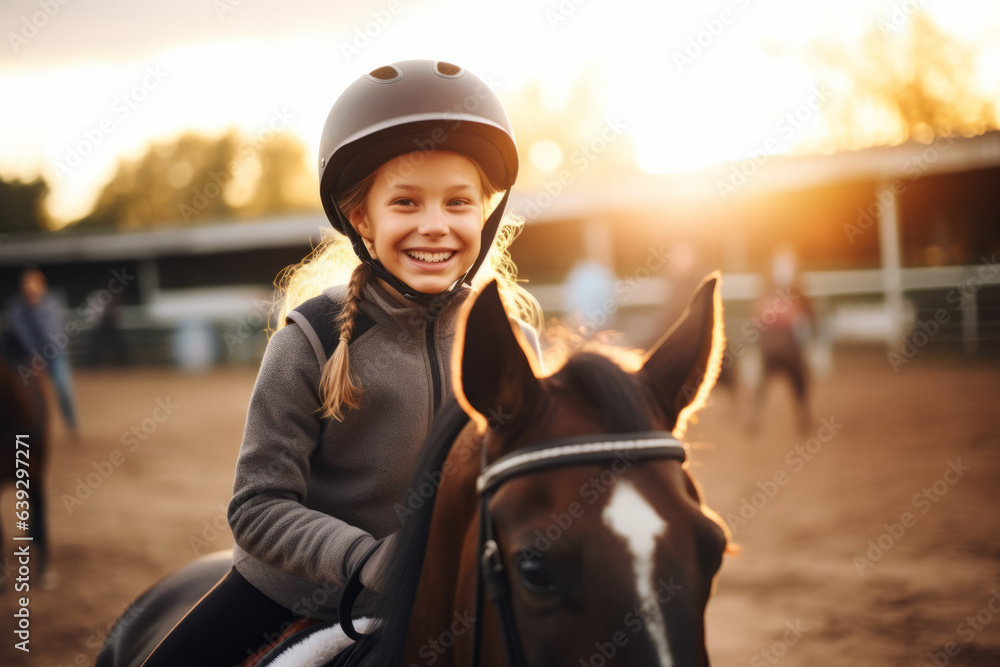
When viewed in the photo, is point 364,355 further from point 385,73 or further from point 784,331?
point 784,331

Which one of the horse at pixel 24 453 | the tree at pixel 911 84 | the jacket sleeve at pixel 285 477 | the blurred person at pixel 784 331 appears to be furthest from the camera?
the tree at pixel 911 84

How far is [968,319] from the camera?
13.4 meters

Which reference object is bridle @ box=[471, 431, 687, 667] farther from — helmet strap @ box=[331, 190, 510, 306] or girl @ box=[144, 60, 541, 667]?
helmet strap @ box=[331, 190, 510, 306]

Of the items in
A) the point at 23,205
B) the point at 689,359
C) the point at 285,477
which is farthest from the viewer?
the point at 23,205

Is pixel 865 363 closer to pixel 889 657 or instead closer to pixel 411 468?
pixel 889 657

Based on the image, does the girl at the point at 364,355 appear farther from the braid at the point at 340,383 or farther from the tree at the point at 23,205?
the tree at the point at 23,205

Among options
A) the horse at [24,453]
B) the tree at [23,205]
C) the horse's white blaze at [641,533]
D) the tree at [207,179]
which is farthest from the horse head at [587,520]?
the tree at [207,179]

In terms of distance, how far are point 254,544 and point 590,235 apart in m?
17.8

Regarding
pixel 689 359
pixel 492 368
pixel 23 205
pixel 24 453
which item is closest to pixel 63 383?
pixel 24 453

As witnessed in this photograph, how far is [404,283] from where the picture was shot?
1.69m

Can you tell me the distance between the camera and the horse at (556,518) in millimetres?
1050

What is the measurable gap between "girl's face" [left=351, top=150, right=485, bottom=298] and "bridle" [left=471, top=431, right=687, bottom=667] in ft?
2.06

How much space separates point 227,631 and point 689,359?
1217 millimetres

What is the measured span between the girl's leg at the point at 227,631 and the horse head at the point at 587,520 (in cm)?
68
